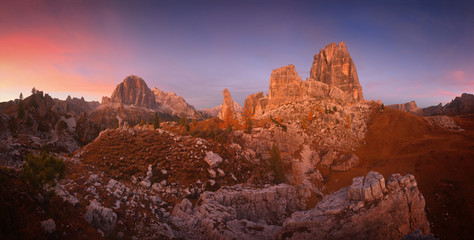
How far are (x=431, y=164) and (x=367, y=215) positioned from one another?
41.2m

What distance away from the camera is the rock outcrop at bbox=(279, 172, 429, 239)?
19.8 metres

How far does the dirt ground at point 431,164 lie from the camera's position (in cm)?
3150

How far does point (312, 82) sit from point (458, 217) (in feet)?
322

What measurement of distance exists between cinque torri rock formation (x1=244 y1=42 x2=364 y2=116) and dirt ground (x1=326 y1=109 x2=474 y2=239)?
36.8 m

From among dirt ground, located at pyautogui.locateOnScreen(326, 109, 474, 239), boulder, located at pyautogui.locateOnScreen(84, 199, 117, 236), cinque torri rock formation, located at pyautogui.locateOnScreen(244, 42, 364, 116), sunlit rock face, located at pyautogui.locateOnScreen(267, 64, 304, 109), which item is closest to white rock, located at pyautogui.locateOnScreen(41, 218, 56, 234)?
boulder, located at pyautogui.locateOnScreen(84, 199, 117, 236)

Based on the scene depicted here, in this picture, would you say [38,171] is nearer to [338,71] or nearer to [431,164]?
[431,164]

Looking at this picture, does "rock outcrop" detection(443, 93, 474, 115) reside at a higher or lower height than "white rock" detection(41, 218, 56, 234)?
higher

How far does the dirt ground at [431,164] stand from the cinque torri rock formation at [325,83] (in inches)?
1448

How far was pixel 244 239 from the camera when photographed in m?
21.0

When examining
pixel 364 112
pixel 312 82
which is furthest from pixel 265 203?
pixel 312 82

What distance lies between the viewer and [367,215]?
65.7 ft

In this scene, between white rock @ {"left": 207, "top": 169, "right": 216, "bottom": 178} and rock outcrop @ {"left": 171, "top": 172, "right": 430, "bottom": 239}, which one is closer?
rock outcrop @ {"left": 171, "top": 172, "right": 430, "bottom": 239}

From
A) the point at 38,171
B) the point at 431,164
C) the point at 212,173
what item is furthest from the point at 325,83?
the point at 38,171

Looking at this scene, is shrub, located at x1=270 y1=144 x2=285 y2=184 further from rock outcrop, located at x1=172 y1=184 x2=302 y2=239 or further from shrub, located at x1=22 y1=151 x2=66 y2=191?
shrub, located at x1=22 y1=151 x2=66 y2=191
